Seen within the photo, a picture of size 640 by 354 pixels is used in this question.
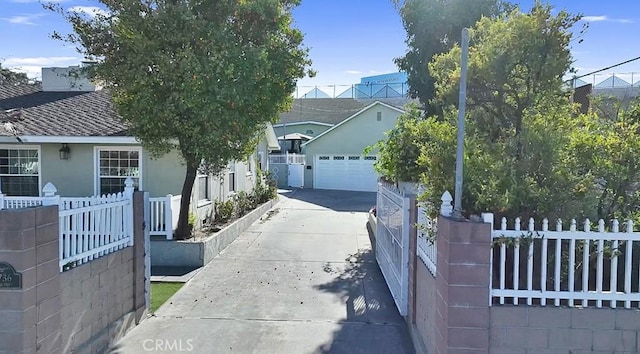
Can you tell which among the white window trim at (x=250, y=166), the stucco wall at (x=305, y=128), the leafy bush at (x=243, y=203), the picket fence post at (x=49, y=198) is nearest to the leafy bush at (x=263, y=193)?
the white window trim at (x=250, y=166)

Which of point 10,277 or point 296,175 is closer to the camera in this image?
point 10,277

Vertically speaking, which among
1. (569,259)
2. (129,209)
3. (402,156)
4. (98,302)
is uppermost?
(402,156)

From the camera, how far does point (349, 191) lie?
30.6 meters

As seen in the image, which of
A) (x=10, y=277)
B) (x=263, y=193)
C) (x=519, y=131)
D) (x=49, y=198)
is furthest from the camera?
(x=263, y=193)

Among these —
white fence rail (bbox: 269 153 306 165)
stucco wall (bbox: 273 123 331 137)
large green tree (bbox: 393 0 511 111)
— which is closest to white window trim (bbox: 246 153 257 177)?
large green tree (bbox: 393 0 511 111)

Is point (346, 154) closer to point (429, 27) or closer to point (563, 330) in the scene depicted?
point (429, 27)

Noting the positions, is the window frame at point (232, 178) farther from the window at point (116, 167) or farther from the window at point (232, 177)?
the window at point (116, 167)

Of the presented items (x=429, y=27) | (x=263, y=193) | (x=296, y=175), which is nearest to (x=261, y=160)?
(x=263, y=193)

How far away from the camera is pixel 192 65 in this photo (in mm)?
8109

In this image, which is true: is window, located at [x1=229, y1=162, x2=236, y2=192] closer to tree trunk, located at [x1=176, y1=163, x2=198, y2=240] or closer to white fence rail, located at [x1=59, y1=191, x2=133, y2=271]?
tree trunk, located at [x1=176, y1=163, x2=198, y2=240]

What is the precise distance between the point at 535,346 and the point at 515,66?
2.65 metres

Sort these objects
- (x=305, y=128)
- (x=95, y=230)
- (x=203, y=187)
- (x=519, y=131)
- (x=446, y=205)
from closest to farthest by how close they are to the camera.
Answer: (x=446, y=205), (x=519, y=131), (x=95, y=230), (x=203, y=187), (x=305, y=128)

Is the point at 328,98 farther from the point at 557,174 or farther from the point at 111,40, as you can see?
the point at 557,174

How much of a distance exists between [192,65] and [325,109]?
38903 millimetres
